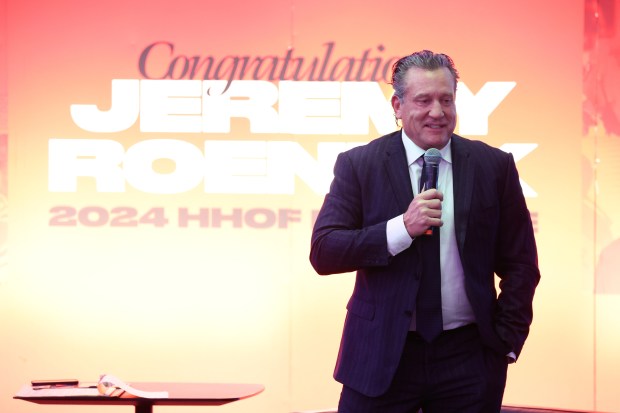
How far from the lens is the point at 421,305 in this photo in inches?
90.7

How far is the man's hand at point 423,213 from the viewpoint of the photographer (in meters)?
2.18

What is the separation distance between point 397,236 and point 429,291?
0.17m

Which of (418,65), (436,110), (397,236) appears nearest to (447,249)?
(397,236)

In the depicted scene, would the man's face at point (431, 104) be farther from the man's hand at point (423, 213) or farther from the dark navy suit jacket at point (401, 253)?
the man's hand at point (423, 213)

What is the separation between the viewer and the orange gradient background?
15.9 ft

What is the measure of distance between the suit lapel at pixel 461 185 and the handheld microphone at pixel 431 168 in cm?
10

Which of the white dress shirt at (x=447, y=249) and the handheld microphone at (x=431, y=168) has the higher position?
the handheld microphone at (x=431, y=168)

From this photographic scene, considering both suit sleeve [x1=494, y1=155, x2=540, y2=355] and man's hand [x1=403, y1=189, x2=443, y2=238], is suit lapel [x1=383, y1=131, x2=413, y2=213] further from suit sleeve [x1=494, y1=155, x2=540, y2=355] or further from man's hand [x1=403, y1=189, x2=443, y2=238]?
suit sleeve [x1=494, y1=155, x2=540, y2=355]

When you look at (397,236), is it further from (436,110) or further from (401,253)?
(436,110)

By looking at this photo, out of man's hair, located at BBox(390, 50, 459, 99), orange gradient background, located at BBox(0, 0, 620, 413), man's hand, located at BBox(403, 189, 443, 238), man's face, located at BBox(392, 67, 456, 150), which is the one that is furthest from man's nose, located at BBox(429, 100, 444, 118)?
orange gradient background, located at BBox(0, 0, 620, 413)

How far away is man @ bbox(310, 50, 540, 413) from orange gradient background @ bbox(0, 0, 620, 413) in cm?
242

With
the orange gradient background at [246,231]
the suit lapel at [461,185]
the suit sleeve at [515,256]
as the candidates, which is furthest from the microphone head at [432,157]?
the orange gradient background at [246,231]

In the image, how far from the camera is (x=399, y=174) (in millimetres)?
2400

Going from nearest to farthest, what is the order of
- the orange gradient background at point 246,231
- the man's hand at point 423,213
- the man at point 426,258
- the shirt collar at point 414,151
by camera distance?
the man's hand at point 423,213 < the man at point 426,258 < the shirt collar at point 414,151 < the orange gradient background at point 246,231
